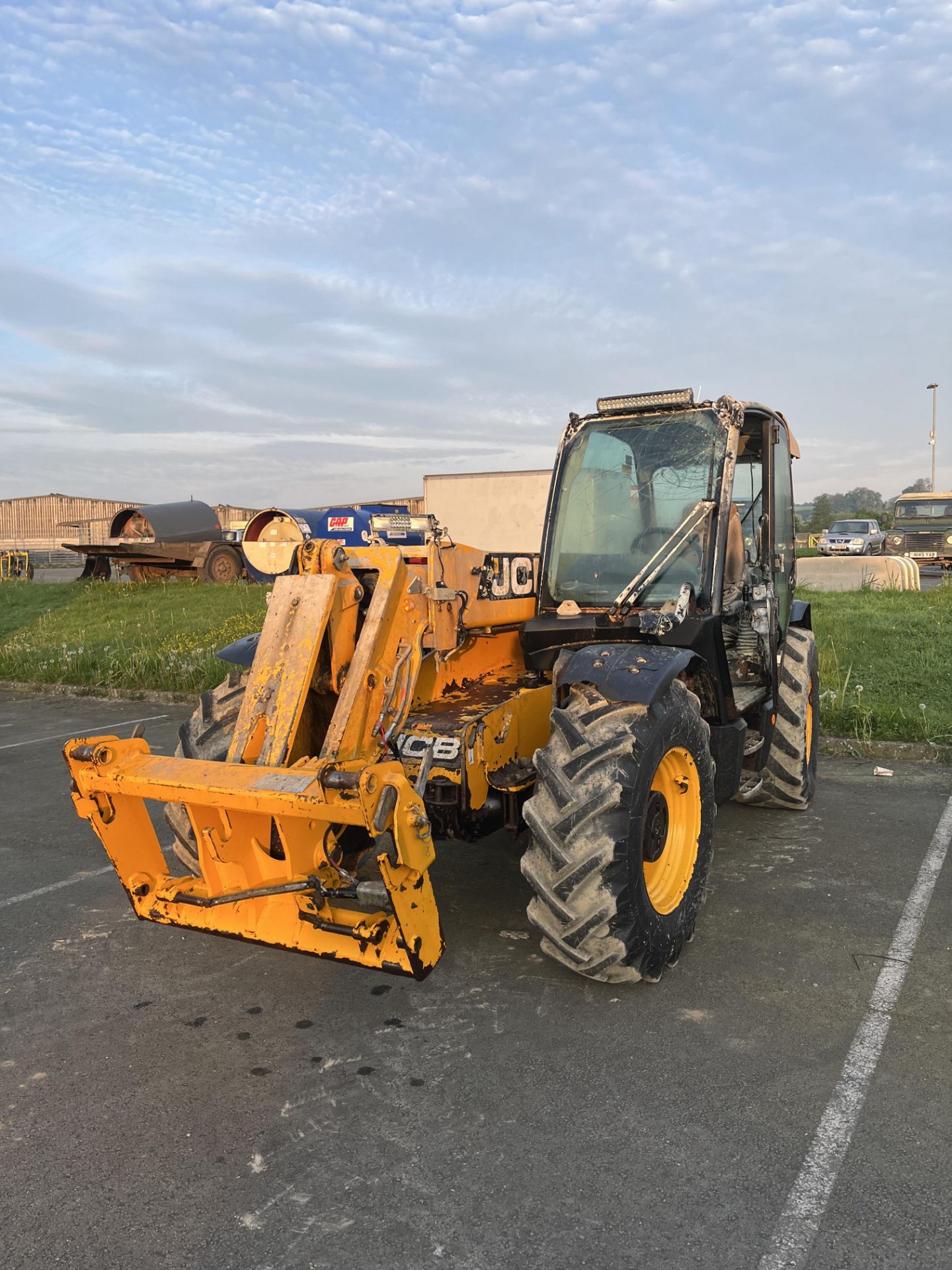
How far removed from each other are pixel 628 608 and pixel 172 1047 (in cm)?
288

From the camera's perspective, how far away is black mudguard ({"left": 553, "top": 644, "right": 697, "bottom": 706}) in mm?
3873

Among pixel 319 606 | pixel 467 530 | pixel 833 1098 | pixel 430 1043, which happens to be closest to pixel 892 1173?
pixel 833 1098

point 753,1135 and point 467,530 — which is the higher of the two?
point 467,530

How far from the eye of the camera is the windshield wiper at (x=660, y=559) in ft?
15.7

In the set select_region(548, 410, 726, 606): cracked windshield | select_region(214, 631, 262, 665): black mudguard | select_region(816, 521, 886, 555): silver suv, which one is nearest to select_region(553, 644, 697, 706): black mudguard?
select_region(548, 410, 726, 606): cracked windshield

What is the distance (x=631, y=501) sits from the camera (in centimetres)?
516

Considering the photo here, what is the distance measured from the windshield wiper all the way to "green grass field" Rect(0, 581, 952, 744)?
4449mm

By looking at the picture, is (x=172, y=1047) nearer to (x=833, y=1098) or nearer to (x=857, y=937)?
(x=833, y=1098)

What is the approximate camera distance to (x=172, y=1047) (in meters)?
3.56

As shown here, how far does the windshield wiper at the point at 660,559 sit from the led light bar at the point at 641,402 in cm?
60

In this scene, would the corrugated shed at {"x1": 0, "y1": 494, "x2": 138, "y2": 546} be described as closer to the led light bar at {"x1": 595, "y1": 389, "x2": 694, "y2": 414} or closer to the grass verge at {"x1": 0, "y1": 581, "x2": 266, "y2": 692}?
the grass verge at {"x1": 0, "y1": 581, "x2": 266, "y2": 692}

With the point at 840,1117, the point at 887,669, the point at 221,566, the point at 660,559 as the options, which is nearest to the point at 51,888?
the point at 660,559

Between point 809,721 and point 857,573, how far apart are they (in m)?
14.8

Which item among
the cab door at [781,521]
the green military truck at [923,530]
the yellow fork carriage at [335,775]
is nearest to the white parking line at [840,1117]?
the yellow fork carriage at [335,775]
